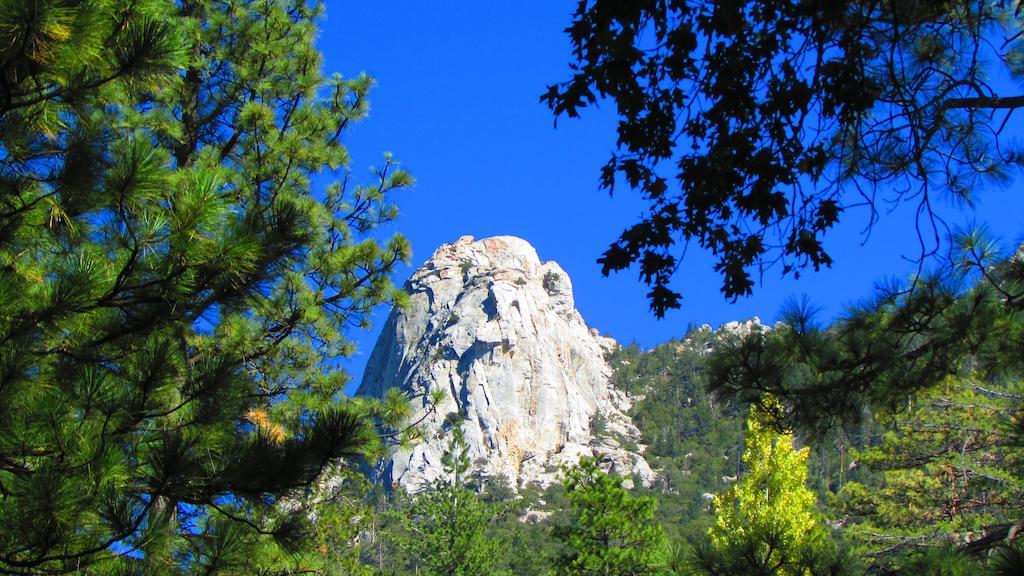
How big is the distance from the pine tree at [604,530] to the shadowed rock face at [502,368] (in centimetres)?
8080

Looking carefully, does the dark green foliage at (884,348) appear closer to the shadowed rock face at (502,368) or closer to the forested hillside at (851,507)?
the forested hillside at (851,507)

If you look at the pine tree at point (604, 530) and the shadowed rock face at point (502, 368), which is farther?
the shadowed rock face at point (502, 368)

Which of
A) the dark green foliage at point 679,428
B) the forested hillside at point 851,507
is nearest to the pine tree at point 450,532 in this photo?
the forested hillside at point 851,507

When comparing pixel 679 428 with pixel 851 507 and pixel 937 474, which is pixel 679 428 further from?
pixel 937 474

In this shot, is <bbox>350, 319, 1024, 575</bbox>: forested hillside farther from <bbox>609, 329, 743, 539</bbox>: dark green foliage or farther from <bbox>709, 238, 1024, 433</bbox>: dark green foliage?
<bbox>609, 329, 743, 539</bbox>: dark green foliage

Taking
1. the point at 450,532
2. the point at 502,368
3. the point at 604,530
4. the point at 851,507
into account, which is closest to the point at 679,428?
the point at 502,368

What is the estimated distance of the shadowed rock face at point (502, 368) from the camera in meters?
103

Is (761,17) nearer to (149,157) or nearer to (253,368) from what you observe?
(149,157)

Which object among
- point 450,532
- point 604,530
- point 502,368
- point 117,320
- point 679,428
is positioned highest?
point 502,368

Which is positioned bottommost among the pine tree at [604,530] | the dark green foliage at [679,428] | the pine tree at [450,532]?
the pine tree at [604,530]

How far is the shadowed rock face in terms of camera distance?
103062 millimetres

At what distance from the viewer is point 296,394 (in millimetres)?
6824

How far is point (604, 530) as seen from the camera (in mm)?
14328

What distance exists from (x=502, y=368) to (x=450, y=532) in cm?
8975
